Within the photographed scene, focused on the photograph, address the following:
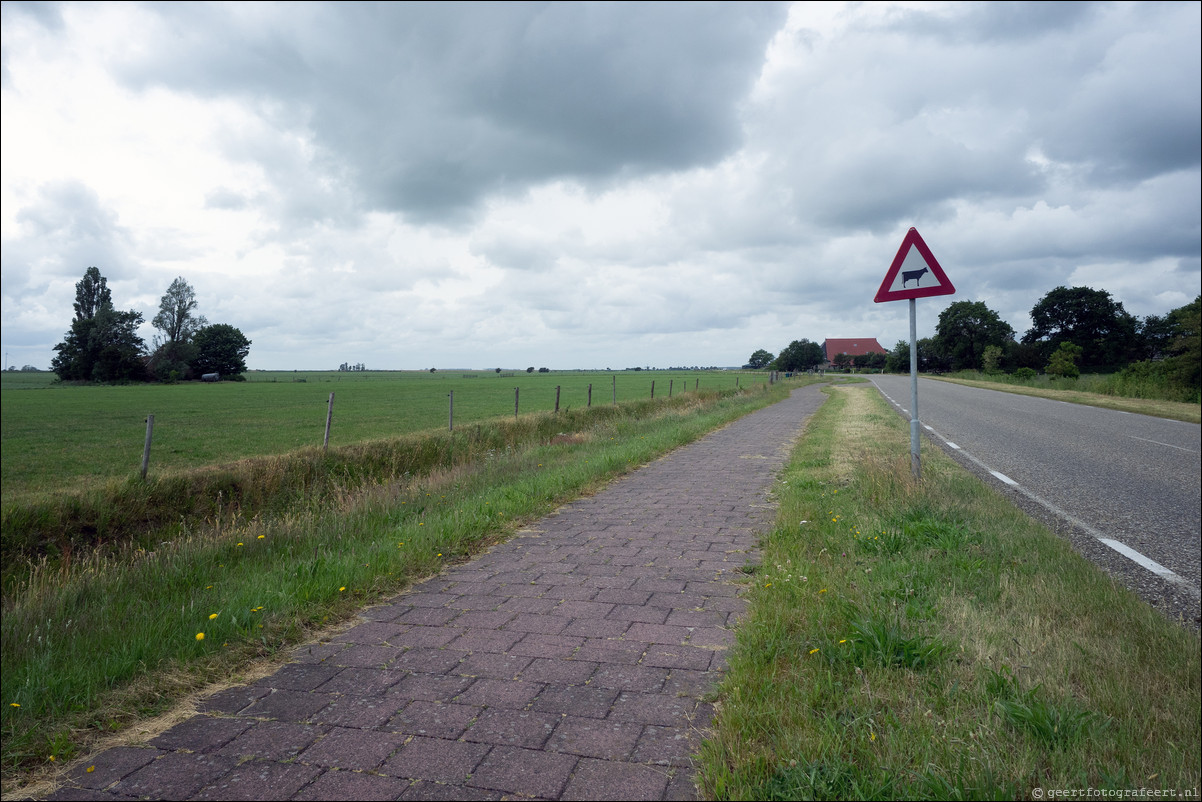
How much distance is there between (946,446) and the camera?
1200cm

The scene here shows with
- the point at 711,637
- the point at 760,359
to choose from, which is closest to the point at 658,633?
the point at 711,637

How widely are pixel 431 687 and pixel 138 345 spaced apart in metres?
29.1

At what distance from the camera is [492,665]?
319 centimetres

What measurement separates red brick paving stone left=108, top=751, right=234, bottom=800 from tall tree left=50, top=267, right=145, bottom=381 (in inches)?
1010

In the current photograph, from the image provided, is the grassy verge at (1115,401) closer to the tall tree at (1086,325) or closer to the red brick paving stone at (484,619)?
the tall tree at (1086,325)

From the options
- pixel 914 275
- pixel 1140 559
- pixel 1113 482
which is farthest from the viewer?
pixel 1113 482

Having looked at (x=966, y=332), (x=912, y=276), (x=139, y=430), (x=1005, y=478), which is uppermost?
(x=966, y=332)

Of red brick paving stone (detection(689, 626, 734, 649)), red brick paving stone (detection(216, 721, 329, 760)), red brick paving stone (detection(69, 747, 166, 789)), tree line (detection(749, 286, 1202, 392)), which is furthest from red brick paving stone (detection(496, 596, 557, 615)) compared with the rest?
tree line (detection(749, 286, 1202, 392))

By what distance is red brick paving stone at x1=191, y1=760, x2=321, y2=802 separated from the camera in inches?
86.9

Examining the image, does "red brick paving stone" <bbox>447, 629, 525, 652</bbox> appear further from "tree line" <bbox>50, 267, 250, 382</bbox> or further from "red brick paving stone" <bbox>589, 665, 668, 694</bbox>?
"tree line" <bbox>50, 267, 250, 382</bbox>

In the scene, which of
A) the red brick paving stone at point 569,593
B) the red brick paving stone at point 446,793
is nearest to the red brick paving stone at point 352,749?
the red brick paving stone at point 446,793

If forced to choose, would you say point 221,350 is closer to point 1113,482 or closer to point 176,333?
point 176,333

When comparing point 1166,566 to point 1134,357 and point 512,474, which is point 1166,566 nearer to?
point 512,474

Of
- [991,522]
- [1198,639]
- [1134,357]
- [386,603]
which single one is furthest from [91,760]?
[1134,357]
